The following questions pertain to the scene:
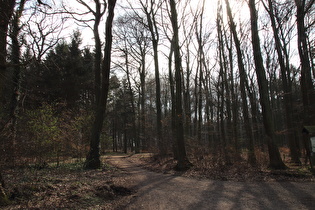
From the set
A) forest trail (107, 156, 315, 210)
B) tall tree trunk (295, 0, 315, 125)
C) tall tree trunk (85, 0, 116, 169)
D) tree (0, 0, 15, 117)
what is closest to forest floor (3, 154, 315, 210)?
forest trail (107, 156, 315, 210)

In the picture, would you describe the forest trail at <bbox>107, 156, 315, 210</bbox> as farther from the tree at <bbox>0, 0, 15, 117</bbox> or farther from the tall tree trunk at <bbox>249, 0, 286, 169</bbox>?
the tree at <bbox>0, 0, 15, 117</bbox>

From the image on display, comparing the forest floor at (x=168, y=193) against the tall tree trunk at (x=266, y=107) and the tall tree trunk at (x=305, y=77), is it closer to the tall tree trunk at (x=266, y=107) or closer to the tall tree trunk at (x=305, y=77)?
the tall tree trunk at (x=266, y=107)

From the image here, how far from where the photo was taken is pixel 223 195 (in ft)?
18.4

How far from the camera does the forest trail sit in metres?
4.76

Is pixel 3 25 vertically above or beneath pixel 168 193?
above

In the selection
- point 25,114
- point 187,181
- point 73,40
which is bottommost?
point 187,181

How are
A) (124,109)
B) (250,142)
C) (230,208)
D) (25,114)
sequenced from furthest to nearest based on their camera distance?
(124,109)
(250,142)
(25,114)
(230,208)

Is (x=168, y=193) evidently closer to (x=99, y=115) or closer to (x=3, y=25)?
(x=99, y=115)

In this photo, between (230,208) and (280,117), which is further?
(280,117)

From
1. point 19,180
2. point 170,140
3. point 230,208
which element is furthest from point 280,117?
point 19,180

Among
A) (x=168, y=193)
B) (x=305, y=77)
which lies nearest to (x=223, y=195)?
(x=168, y=193)

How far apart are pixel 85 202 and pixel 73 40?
65.3 feet

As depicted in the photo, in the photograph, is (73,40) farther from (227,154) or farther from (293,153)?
(293,153)

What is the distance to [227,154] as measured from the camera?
32.6 ft
